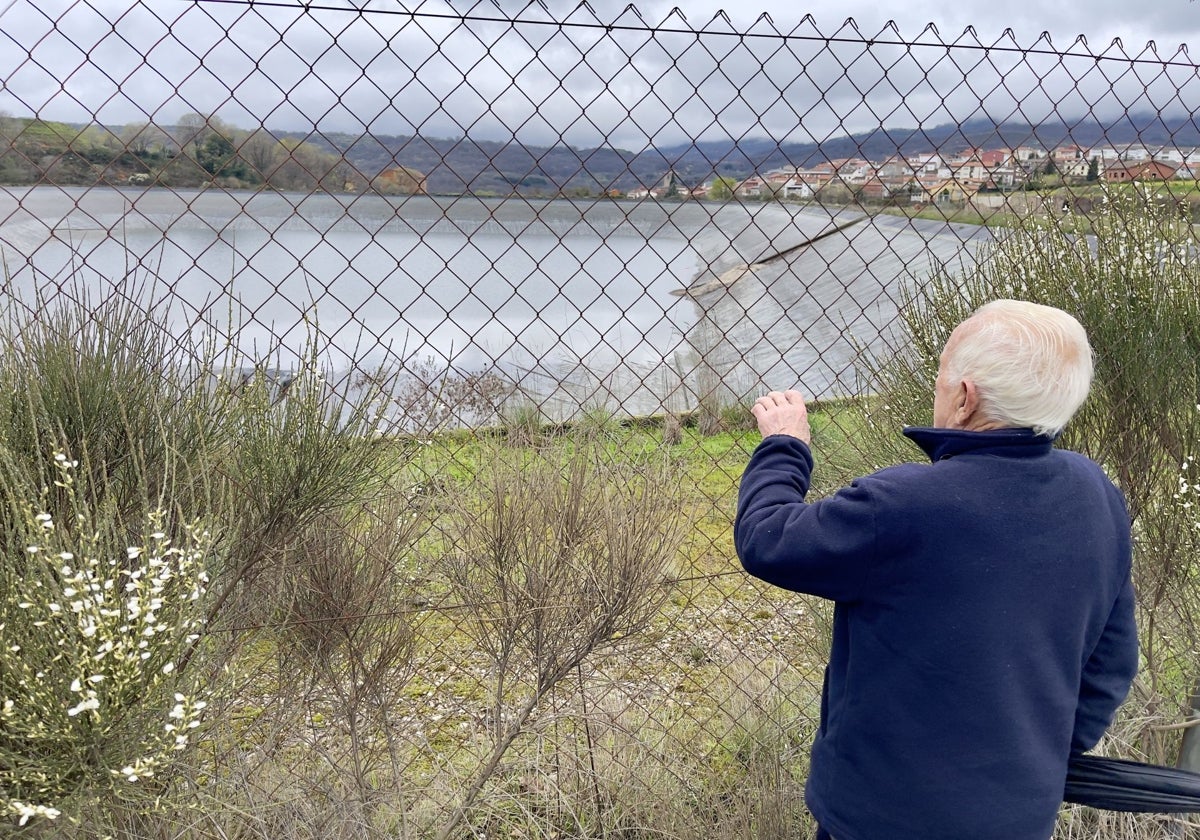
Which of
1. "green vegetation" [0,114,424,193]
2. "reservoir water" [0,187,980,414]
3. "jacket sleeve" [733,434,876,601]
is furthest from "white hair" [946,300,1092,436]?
→ "green vegetation" [0,114,424,193]

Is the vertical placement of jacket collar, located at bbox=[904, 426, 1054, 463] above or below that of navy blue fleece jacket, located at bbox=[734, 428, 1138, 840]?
above

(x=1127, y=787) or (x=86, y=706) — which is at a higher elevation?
(x=86, y=706)

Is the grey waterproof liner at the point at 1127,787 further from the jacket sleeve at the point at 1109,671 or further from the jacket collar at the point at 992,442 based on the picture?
the jacket collar at the point at 992,442

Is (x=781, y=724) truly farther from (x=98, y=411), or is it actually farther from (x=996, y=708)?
(x=98, y=411)

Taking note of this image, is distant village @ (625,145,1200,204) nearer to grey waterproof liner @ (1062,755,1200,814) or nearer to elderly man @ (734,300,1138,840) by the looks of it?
elderly man @ (734,300,1138,840)

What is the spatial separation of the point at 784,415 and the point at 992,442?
433mm

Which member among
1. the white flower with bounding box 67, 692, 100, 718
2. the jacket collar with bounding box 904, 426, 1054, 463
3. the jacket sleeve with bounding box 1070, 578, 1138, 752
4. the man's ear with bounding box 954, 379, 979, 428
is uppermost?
the man's ear with bounding box 954, 379, 979, 428

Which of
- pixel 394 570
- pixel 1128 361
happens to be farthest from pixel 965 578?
pixel 1128 361

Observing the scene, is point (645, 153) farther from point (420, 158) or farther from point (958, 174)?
point (958, 174)

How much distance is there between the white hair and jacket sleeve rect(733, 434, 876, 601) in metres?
0.32

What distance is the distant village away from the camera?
3316 millimetres

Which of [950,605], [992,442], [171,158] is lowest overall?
[950,605]

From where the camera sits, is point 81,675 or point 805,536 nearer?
point 81,675

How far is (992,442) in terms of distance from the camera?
188cm
